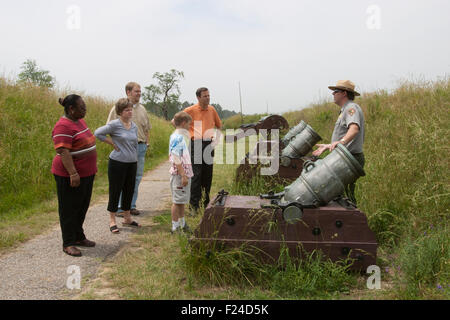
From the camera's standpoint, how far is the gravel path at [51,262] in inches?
120

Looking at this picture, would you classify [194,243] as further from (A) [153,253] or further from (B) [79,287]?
(B) [79,287]

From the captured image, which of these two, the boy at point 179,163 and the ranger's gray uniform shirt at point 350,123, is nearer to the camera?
the ranger's gray uniform shirt at point 350,123

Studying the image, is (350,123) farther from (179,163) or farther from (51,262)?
(51,262)

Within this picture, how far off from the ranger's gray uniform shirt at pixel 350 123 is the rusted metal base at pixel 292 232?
100 centimetres

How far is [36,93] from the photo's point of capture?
988 centimetres

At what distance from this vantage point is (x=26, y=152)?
7.36m

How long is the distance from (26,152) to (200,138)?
4.11 metres

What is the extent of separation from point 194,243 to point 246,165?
10.5 ft

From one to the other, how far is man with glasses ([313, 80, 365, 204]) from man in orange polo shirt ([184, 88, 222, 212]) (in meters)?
1.81

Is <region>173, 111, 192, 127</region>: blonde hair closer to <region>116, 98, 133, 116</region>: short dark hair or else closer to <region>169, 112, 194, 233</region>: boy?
<region>169, 112, 194, 233</region>: boy

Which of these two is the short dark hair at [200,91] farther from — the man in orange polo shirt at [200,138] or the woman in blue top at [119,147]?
the woman in blue top at [119,147]

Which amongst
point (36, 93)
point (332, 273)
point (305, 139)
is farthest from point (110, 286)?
point (36, 93)

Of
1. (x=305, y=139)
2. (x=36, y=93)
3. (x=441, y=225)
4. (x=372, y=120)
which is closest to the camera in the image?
(x=441, y=225)

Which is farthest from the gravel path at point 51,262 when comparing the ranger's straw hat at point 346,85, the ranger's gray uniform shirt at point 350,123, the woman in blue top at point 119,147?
the ranger's straw hat at point 346,85
